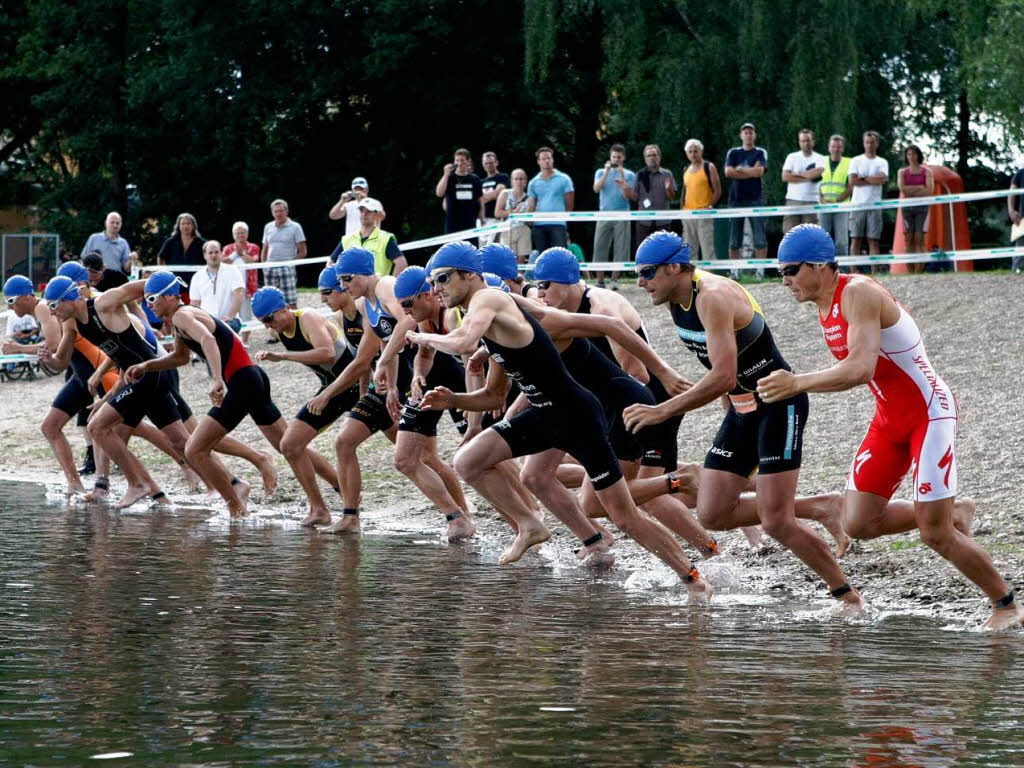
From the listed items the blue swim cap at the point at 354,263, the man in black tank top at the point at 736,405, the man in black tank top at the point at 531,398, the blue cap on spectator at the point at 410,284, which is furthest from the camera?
the blue swim cap at the point at 354,263

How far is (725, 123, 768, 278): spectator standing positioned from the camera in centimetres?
2070

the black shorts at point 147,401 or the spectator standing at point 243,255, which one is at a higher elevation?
the spectator standing at point 243,255

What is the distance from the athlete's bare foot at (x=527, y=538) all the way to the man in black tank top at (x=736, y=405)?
183 cm

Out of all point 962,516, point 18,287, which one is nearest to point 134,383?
point 18,287

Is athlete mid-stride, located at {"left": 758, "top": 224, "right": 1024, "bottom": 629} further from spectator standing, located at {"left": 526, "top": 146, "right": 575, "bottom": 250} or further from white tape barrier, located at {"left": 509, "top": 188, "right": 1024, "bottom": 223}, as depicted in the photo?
spectator standing, located at {"left": 526, "top": 146, "right": 575, "bottom": 250}

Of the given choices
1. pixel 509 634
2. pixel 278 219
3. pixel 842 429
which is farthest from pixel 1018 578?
pixel 278 219

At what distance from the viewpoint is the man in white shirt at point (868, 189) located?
800 inches

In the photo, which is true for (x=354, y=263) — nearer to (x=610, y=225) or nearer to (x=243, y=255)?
(x=610, y=225)

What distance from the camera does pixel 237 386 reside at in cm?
1322

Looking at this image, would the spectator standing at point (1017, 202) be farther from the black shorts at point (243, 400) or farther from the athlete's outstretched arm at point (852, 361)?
the athlete's outstretched arm at point (852, 361)

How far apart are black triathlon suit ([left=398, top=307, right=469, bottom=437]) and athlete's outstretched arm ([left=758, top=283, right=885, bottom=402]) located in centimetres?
417

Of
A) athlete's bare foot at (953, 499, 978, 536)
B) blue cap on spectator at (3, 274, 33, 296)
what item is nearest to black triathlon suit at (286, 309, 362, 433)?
blue cap on spectator at (3, 274, 33, 296)

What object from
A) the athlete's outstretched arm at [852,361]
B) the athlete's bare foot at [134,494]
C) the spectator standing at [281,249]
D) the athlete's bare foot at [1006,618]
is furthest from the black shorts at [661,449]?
the spectator standing at [281,249]

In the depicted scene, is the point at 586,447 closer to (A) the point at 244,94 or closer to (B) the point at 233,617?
(B) the point at 233,617
